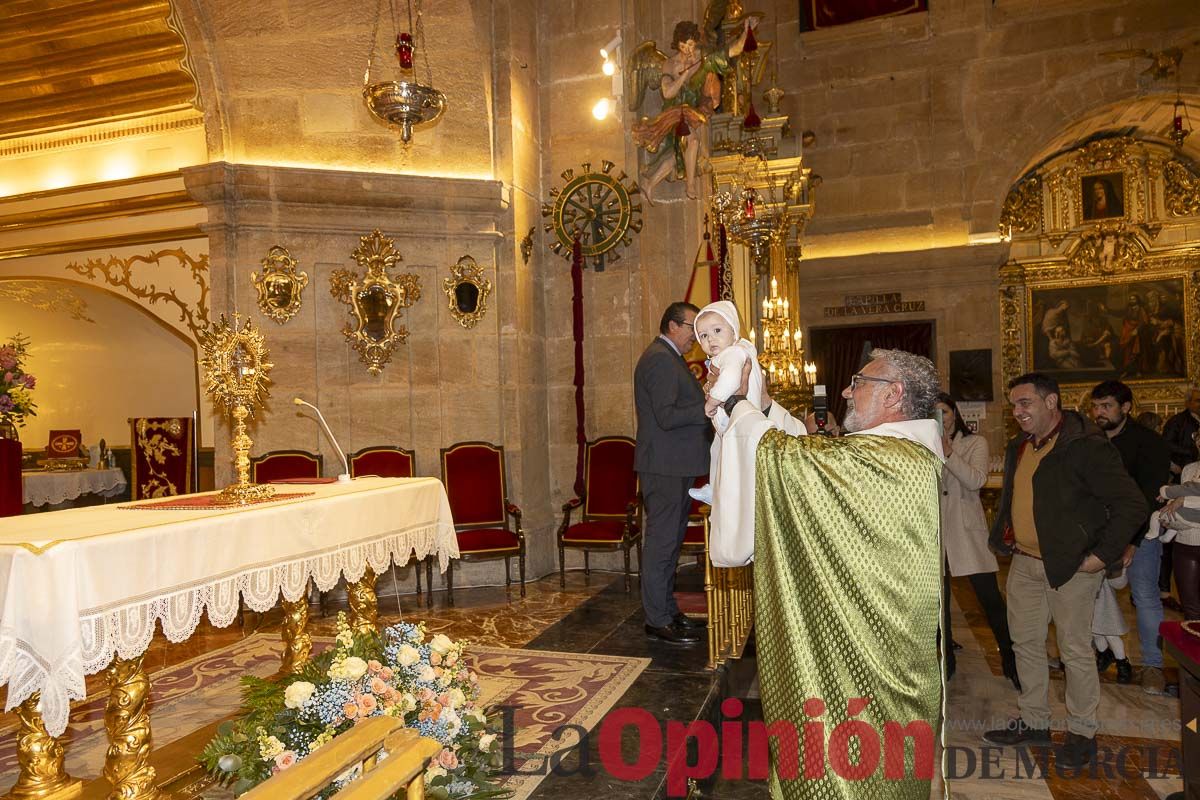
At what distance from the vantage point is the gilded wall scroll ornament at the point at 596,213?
26.2ft

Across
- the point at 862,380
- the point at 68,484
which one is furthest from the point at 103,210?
the point at 862,380

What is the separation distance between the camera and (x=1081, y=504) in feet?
12.2

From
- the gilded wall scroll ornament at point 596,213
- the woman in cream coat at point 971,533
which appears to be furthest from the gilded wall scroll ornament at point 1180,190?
the woman in cream coat at point 971,533

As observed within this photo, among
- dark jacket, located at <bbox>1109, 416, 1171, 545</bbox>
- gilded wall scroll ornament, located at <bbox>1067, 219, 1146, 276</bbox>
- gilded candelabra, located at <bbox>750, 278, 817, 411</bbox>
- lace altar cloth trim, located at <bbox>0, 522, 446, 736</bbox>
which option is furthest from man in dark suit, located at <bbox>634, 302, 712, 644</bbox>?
gilded wall scroll ornament, located at <bbox>1067, 219, 1146, 276</bbox>

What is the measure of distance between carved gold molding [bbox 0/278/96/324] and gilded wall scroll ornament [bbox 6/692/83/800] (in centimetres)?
826

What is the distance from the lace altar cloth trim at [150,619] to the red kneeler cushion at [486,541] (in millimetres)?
2038

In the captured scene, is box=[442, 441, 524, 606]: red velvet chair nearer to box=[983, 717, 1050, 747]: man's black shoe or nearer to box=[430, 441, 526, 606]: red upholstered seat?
box=[430, 441, 526, 606]: red upholstered seat

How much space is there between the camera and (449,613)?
631 centimetres

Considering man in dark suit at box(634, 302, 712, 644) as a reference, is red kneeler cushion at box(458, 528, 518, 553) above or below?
below

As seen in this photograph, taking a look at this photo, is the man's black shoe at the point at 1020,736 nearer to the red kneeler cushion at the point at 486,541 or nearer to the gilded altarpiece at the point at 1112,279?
the red kneeler cushion at the point at 486,541

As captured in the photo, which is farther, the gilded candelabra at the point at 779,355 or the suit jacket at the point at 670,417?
the gilded candelabra at the point at 779,355

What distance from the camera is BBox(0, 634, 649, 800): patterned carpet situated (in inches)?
145

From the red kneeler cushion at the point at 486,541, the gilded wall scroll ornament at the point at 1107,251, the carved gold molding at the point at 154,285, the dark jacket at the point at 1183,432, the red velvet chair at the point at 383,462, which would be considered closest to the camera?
the red kneeler cushion at the point at 486,541

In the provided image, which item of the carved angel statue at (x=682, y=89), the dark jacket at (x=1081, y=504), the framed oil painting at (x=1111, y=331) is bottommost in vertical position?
the dark jacket at (x=1081, y=504)
